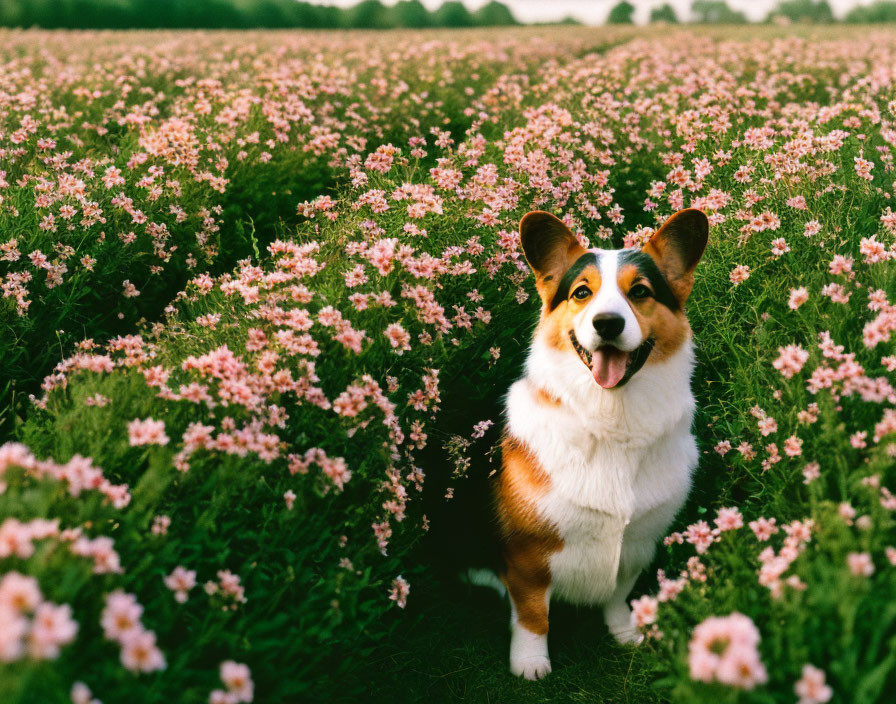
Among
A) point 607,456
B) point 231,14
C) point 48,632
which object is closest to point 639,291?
point 607,456

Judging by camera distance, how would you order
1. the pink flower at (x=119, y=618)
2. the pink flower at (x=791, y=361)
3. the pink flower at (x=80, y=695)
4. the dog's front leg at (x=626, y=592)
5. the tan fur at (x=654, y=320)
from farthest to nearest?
the dog's front leg at (x=626, y=592) < the tan fur at (x=654, y=320) < the pink flower at (x=791, y=361) < the pink flower at (x=119, y=618) < the pink flower at (x=80, y=695)

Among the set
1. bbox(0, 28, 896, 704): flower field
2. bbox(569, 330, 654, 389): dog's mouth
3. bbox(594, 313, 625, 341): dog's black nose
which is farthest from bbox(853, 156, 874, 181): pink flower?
bbox(594, 313, 625, 341): dog's black nose

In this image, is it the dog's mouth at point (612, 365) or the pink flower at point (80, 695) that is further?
the dog's mouth at point (612, 365)

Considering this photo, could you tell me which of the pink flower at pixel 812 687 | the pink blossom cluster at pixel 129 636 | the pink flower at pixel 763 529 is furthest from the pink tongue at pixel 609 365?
the pink blossom cluster at pixel 129 636

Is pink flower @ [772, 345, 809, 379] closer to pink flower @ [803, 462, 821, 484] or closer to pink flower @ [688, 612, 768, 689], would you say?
pink flower @ [803, 462, 821, 484]

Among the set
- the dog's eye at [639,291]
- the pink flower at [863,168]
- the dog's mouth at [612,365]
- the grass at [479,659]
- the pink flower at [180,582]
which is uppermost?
the pink flower at [863,168]

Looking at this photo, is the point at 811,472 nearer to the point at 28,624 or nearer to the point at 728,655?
the point at 728,655

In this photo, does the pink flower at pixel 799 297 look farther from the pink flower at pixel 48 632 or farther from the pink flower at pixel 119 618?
the pink flower at pixel 48 632

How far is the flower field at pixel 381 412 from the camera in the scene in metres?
2.15

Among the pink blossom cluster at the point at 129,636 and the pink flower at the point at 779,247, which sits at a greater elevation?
the pink flower at the point at 779,247

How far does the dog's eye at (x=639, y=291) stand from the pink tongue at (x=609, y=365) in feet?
0.92

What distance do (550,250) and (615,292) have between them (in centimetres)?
57

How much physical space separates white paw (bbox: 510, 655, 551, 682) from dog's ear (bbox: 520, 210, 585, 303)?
1796 millimetres

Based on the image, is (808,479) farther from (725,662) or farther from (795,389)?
(725,662)
